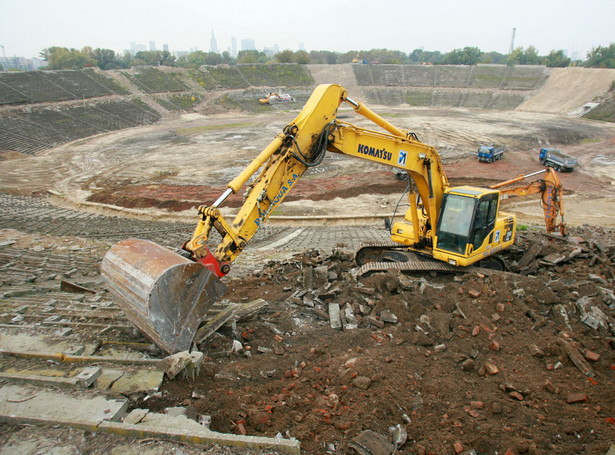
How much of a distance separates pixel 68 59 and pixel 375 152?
75400 millimetres

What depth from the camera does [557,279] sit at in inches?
314

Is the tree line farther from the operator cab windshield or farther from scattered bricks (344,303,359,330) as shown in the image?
scattered bricks (344,303,359,330)

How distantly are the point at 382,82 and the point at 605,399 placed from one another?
6470cm

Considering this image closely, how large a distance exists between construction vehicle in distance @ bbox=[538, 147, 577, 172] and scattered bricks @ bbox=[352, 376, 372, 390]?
2322cm

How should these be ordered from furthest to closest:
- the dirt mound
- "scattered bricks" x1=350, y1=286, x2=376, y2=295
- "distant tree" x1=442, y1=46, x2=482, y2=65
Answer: "distant tree" x1=442, y1=46, x2=482, y2=65 < "scattered bricks" x1=350, y1=286, x2=376, y2=295 < the dirt mound

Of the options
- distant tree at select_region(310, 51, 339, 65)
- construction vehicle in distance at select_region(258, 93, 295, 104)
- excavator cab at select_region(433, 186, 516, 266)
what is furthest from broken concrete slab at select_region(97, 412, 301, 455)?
distant tree at select_region(310, 51, 339, 65)

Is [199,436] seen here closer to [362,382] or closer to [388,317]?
[362,382]

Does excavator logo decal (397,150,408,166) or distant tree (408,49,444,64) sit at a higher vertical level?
distant tree (408,49,444,64)

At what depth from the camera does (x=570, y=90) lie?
48938mm

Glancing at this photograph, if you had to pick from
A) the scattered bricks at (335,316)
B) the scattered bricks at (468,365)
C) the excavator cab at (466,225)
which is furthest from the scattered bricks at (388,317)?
the excavator cab at (466,225)

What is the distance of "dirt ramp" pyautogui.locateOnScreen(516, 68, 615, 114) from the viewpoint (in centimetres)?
4553

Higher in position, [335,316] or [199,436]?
[199,436]

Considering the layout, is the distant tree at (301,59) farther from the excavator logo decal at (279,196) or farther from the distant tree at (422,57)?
the excavator logo decal at (279,196)

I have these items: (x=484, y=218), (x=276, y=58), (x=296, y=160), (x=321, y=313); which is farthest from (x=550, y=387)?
(x=276, y=58)
